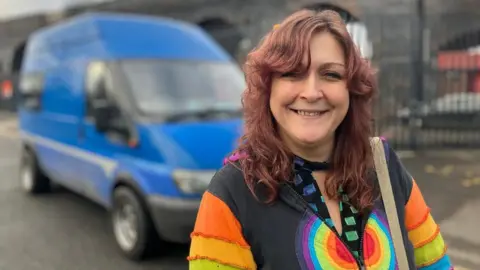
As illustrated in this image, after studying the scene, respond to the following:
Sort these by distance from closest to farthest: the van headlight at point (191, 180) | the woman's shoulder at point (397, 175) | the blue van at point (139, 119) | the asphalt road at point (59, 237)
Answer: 1. the woman's shoulder at point (397, 175)
2. the van headlight at point (191, 180)
3. the blue van at point (139, 119)
4. the asphalt road at point (59, 237)

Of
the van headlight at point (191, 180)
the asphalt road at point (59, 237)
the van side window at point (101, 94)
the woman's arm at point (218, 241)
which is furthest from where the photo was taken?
the van side window at point (101, 94)

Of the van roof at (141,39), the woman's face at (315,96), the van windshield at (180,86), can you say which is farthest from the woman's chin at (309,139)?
the van roof at (141,39)

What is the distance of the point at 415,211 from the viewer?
1.81 meters

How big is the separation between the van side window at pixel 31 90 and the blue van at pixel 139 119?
1.47 ft

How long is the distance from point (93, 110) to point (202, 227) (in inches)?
170

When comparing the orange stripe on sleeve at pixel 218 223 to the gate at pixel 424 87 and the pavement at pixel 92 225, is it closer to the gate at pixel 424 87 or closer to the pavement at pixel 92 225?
the pavement at pixel 92 225

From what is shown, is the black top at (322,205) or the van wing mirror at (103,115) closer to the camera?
the black top at (322,205)

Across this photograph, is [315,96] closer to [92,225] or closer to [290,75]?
[290,75]

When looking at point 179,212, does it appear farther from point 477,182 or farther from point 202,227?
point 477,182

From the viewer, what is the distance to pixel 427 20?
11.5m

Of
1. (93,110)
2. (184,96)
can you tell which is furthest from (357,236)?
(93,110)

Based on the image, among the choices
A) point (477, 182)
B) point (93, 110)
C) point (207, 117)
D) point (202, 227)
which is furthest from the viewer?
point (477, 182)

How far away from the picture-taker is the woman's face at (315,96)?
62.8 inches

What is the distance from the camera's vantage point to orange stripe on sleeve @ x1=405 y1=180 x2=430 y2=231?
70.6 inches
